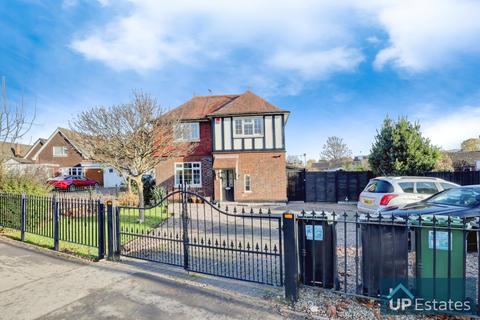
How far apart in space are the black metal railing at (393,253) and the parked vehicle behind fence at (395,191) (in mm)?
4542

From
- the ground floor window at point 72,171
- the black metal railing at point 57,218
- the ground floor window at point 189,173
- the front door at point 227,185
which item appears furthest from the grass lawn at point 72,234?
the ground floor window at point 72,171

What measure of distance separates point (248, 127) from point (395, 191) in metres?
9.41

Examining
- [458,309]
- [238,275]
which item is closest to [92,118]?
[238,275]

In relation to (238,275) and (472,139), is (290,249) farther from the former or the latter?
(472,139)

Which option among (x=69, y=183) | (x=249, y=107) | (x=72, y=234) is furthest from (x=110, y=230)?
(x=69, y=183)

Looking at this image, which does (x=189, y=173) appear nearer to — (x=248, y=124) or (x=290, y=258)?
(x=248, y=124)

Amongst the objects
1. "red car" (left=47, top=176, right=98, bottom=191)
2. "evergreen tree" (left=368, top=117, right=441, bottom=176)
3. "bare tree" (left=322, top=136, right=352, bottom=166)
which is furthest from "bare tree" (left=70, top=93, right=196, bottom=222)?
"bare tree" (left=322, top=136, right=352, bottom=166)

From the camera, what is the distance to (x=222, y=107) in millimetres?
17016

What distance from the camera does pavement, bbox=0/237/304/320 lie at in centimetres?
360

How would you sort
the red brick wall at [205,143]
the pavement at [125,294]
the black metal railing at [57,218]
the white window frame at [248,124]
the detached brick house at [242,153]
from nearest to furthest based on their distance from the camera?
the pavement at [125,294] → the black metal railing at [57,218] → the detached brick house at [242,153] → the white window frame at [248,124] → the red brick wall at [205,143]

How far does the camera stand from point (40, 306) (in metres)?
3.83

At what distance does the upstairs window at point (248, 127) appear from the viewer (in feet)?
52.3

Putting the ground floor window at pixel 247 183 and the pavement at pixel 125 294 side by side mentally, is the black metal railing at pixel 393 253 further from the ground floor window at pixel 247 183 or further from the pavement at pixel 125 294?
the ground floor window at pixel 247 183

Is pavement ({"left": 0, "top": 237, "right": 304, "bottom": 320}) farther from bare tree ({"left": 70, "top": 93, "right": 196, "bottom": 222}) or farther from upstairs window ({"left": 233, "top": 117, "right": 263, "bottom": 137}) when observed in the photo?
upstairs window ({"left": 233, "top": 117, "right": 263, "bottom": 137})
